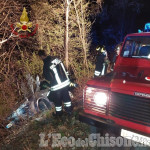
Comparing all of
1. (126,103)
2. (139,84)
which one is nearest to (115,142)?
(126,103)

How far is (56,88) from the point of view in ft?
12.3

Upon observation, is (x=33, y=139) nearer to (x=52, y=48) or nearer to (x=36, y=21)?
(x=52, y=48)

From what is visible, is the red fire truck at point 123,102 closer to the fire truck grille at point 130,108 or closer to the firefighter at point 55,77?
the fire truck grille at point 130,108

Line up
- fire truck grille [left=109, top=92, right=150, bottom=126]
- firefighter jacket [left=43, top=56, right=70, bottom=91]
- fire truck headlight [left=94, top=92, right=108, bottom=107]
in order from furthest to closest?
firefighter jacket [left=43, top=56, right=70, bottom=91], fire truck headlight [left=94, top=92, right=108, bottom=107], fire truck grille [left=109, top=92, right=150, bottom=126]

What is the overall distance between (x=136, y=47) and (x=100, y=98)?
6.60 feet

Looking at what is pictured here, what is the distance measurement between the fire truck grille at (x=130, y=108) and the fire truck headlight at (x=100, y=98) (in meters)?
0.12

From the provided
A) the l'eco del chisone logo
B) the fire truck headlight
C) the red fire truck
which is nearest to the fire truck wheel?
the red fire truck

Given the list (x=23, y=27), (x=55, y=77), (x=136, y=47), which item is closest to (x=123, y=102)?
(x=55, y=77)

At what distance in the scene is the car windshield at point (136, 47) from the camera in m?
3.71

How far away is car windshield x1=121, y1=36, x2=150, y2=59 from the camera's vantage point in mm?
3715

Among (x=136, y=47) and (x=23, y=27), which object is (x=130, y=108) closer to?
(x=136, y=47)

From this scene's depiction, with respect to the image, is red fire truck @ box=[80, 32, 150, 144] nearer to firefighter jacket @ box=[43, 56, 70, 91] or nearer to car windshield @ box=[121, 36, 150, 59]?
car windshield @ box=[121, 36, 150, 59]

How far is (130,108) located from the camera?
2344 millimetres

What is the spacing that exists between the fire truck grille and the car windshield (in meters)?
1.71
